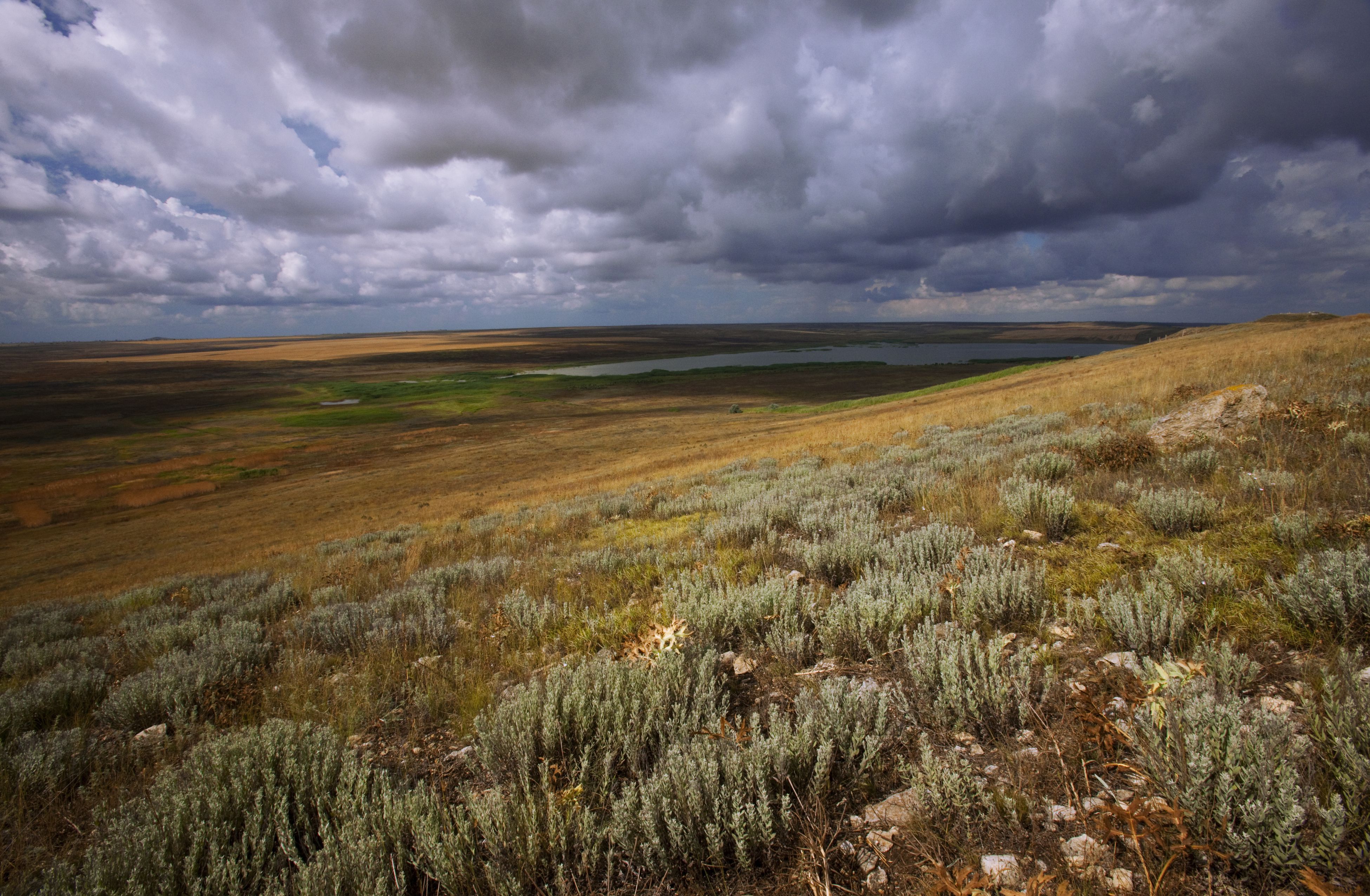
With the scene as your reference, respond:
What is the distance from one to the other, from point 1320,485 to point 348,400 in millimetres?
92320

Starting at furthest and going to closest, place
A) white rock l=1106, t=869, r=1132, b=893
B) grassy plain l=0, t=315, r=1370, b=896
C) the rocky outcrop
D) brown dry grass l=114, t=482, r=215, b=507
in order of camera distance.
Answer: brown dry grass l=114, t=482, r=215, b=507, the rocky outcrop, grassy plain l=0, t=315, r=1370, b=896, white rock l=1106, t=869, r=1132, b=893

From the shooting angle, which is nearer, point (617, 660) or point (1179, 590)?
point (1179, 590)

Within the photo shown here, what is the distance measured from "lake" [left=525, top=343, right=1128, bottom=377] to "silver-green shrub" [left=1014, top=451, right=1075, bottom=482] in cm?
10417

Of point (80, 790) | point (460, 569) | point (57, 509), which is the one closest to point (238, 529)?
point (57, 509)

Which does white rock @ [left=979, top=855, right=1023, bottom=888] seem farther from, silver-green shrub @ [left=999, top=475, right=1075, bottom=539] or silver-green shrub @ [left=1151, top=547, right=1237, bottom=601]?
silver-green shrub @ [left=999, top=475, right=1075, bottom=539]

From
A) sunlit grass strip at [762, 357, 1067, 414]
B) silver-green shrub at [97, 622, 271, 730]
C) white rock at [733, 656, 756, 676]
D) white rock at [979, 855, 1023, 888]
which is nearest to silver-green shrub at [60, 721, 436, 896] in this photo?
silver-green shrub at [97, 622, 271, 730]

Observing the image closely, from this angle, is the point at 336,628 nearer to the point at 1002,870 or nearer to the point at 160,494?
the point at 1002,870

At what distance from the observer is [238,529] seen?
75.5ft

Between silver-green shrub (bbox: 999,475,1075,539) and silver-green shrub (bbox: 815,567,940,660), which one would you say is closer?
silver-green shrub (bbox: 815,567,940,660)

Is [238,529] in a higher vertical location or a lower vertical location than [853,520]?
lower

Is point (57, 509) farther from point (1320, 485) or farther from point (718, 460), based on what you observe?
point (1320, 485)

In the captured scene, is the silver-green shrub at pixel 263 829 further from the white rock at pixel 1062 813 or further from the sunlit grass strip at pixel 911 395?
the sunlit grass strip at pixel 911 395

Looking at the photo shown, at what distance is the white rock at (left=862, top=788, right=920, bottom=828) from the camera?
2061mm

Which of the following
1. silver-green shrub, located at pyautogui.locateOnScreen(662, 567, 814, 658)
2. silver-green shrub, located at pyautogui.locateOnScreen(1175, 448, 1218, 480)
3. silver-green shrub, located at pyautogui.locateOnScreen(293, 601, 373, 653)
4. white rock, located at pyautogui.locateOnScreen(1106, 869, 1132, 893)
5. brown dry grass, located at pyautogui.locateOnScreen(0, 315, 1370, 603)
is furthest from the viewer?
brown dry grass, located at pyautogui.locateOnScreen(0, 315, 1370, 603)
